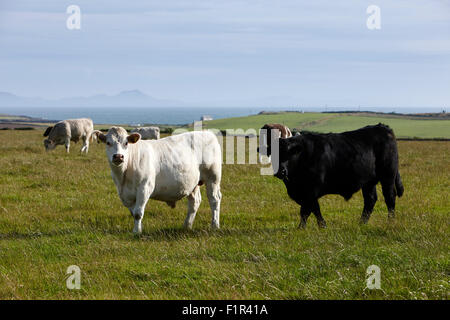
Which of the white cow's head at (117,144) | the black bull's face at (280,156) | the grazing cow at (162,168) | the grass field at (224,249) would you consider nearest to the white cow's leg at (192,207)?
the grazing cow at (162,168)

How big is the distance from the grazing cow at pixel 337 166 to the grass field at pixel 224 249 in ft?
1.91

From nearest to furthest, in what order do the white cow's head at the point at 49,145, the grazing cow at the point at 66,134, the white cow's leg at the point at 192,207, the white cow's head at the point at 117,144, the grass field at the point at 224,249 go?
the grass field at the point at 224,249
the white cow's head at the point at 117,144
the white cow's leg at the point at 192,207
the white cow's head at the point at 49,145
the grazing cow at the point at 66,134

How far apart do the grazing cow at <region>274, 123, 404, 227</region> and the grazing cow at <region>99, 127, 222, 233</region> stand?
1510mm

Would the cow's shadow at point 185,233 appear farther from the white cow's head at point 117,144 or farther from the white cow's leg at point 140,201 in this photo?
the white cow's head at point 117,144

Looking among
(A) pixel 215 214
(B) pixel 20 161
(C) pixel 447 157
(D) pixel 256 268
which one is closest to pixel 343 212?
(A) pixel 215 214

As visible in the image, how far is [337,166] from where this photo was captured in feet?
30.0

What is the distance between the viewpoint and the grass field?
588 centimetres

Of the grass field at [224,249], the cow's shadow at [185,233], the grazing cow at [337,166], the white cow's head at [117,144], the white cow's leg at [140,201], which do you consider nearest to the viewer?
the grass field at [224,249]

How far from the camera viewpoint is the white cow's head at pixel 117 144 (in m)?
8.25

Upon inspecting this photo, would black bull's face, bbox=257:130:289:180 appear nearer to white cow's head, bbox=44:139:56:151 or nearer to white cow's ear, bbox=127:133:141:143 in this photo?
white cow's ear, bbox=127:133:141:143

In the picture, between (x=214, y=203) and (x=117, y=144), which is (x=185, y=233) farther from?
(x=117, y=144)

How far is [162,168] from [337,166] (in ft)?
10.5

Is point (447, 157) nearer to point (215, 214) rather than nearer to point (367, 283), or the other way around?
point (215, 214)
